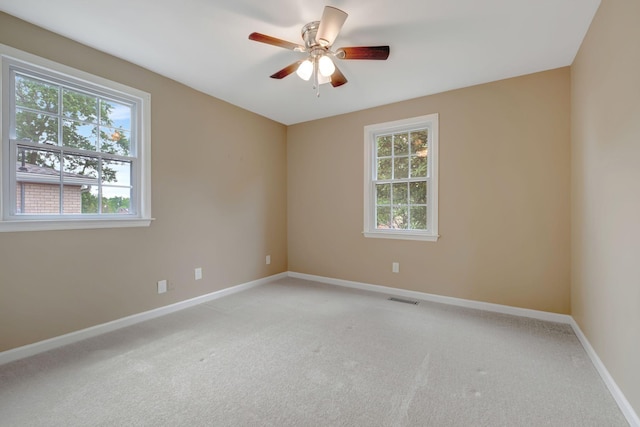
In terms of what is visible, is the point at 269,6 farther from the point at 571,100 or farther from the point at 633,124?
the point at 571,100

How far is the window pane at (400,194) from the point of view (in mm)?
3705

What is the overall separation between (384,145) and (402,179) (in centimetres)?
56

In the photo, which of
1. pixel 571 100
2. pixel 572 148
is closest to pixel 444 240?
pixel 572 148

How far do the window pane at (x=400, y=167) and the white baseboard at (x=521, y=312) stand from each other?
152 cm

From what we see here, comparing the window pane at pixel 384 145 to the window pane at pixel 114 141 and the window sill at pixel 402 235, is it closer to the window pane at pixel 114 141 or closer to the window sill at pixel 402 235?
the window sill at pixel 402 235

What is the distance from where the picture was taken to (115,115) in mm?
2695

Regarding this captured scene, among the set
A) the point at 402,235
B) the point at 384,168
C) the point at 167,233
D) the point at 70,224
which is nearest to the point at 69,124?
the point at 70,224

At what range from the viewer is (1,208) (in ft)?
6.56

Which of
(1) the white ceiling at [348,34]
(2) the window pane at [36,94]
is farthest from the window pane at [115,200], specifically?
(1) the white ceiling at [348,34]

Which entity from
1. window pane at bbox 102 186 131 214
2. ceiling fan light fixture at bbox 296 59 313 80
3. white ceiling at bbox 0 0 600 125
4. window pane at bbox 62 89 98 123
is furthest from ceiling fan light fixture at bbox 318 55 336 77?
window pane at bbox 102 186 131 214

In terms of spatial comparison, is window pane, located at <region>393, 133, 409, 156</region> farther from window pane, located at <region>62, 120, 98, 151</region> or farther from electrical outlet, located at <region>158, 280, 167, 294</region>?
window pane, located at <region>62, 120, 98, 151</region>

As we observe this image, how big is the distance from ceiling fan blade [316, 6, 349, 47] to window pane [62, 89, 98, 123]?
7.04 ft

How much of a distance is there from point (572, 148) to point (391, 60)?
1.94 m

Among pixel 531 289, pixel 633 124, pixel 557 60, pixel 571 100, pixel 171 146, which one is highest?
pixel 557 60
